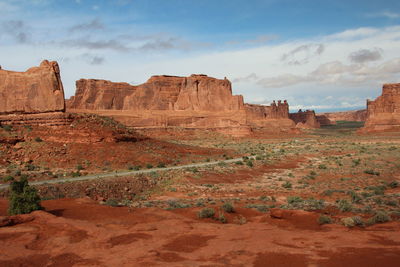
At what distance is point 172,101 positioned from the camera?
90812 millimetres

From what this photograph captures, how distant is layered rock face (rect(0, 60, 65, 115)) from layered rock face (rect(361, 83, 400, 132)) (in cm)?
7817

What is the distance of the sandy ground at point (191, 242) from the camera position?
7.50m

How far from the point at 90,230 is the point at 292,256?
573 cm

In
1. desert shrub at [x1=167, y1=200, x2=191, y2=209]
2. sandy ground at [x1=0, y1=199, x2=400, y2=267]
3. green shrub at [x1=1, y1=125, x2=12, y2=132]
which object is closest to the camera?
sandy ground at [x1=0, y1=199, x2=400, y2=267]

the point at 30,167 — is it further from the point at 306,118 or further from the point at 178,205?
the point at 306,118

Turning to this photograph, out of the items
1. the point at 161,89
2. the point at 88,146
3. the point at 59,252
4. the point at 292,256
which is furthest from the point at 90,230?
the point at 161,89

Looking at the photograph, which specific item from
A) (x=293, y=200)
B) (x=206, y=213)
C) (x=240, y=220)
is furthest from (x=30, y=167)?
(x=293, y=200)

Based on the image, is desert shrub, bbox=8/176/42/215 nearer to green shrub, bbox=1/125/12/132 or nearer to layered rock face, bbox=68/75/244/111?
green shrub, bbox=1/125/12/132

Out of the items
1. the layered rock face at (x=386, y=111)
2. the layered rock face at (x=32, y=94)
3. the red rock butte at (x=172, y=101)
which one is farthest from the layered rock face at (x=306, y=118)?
the layered rock face at (x=32, y=94)

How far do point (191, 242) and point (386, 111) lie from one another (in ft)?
307

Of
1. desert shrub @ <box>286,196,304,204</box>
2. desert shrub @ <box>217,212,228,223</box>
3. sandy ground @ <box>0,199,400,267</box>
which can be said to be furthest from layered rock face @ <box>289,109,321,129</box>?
sandy ground @ <box>0,199,400,267</box>

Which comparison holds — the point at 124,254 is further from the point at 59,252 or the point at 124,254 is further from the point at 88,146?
the point at 88,146

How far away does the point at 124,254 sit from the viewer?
807 cm

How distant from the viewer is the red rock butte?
79375mm
